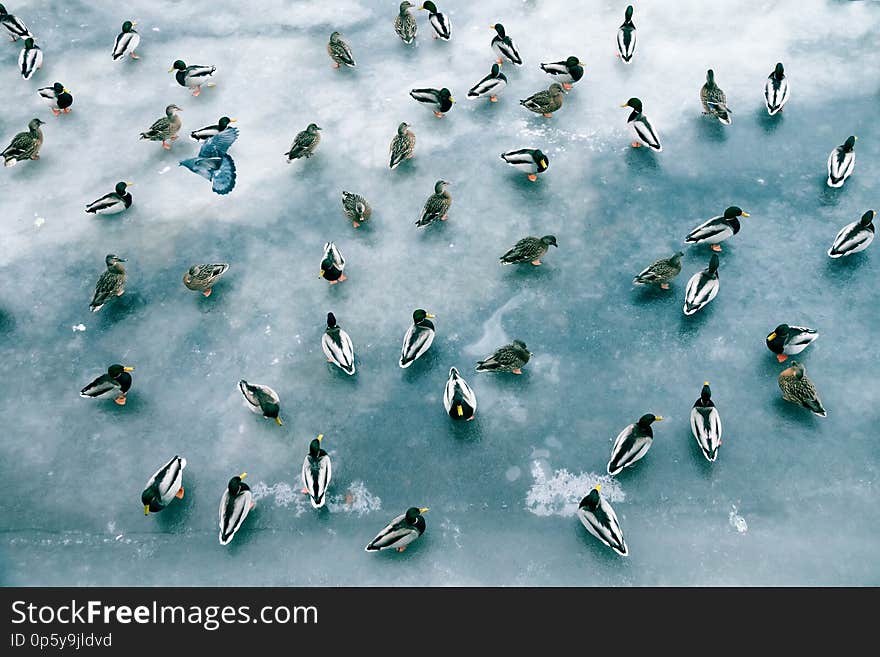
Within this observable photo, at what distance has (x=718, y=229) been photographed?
992 cm

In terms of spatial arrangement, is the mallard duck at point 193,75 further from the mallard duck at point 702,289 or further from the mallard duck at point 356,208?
the mallard duck at point 702,289

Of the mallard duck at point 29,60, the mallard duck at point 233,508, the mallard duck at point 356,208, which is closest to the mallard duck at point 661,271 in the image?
the mallard duck at point 356,208

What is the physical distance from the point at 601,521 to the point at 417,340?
292cm

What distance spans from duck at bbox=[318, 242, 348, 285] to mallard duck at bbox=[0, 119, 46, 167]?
5.26 meters

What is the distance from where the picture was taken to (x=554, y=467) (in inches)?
325

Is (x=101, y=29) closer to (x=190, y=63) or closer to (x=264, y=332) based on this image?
(x=190, y=63)

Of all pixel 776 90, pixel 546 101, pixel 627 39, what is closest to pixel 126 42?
pixel 546 101

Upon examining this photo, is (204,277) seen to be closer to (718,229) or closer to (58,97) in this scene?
(58,97)

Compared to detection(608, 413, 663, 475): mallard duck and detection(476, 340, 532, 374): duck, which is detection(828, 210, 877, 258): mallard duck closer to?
detection(608, 413, 663, 475): mallard duck

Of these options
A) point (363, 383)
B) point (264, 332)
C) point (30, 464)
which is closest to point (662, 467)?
Result: point (363, 383)

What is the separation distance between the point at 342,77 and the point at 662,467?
852 cm

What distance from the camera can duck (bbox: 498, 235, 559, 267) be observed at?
9883 mm

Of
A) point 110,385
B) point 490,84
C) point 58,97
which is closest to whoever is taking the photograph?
point 110,385

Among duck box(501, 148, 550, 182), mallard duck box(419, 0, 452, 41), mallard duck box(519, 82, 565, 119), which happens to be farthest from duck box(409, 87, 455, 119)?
mallard duck box(419, 0, 452, 41)
